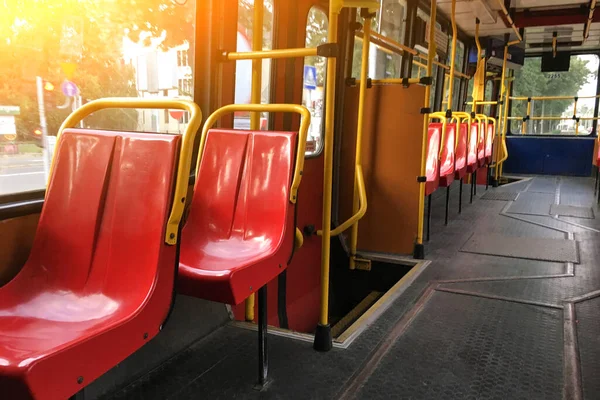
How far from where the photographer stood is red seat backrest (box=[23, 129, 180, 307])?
4.18 ft

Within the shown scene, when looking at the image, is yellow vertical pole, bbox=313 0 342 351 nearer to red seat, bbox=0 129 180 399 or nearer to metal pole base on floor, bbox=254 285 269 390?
metal pole base on floor, bbox=254 285 269 390

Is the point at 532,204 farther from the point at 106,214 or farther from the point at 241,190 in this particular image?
the point at 106,214

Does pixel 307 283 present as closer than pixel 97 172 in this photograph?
No

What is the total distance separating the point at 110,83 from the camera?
1913mm

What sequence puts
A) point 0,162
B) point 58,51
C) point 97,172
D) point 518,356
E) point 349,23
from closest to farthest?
point 97,172
point 0,162
point 58,51
point 518,356
point 349,23

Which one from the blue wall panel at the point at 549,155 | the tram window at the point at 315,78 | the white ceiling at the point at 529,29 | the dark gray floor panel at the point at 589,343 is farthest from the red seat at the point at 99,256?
the blue wall panel at the point at 549,155

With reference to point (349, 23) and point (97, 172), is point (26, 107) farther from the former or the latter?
point (349, 23)

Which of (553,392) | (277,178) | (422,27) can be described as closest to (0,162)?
(277,178)

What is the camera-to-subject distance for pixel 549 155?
965 centimetres

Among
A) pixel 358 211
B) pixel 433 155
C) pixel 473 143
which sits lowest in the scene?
pixel 358 211

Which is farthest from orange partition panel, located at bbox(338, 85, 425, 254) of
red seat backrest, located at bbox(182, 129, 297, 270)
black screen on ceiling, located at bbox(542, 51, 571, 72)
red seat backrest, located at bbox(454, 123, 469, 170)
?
black screen on ceiling, located at bbox(542, 51, 571, 72)

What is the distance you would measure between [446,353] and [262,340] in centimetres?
85

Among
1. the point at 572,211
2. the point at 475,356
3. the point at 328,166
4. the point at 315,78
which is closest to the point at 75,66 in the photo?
the point at 328,166

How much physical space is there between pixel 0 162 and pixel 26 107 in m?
0.20
